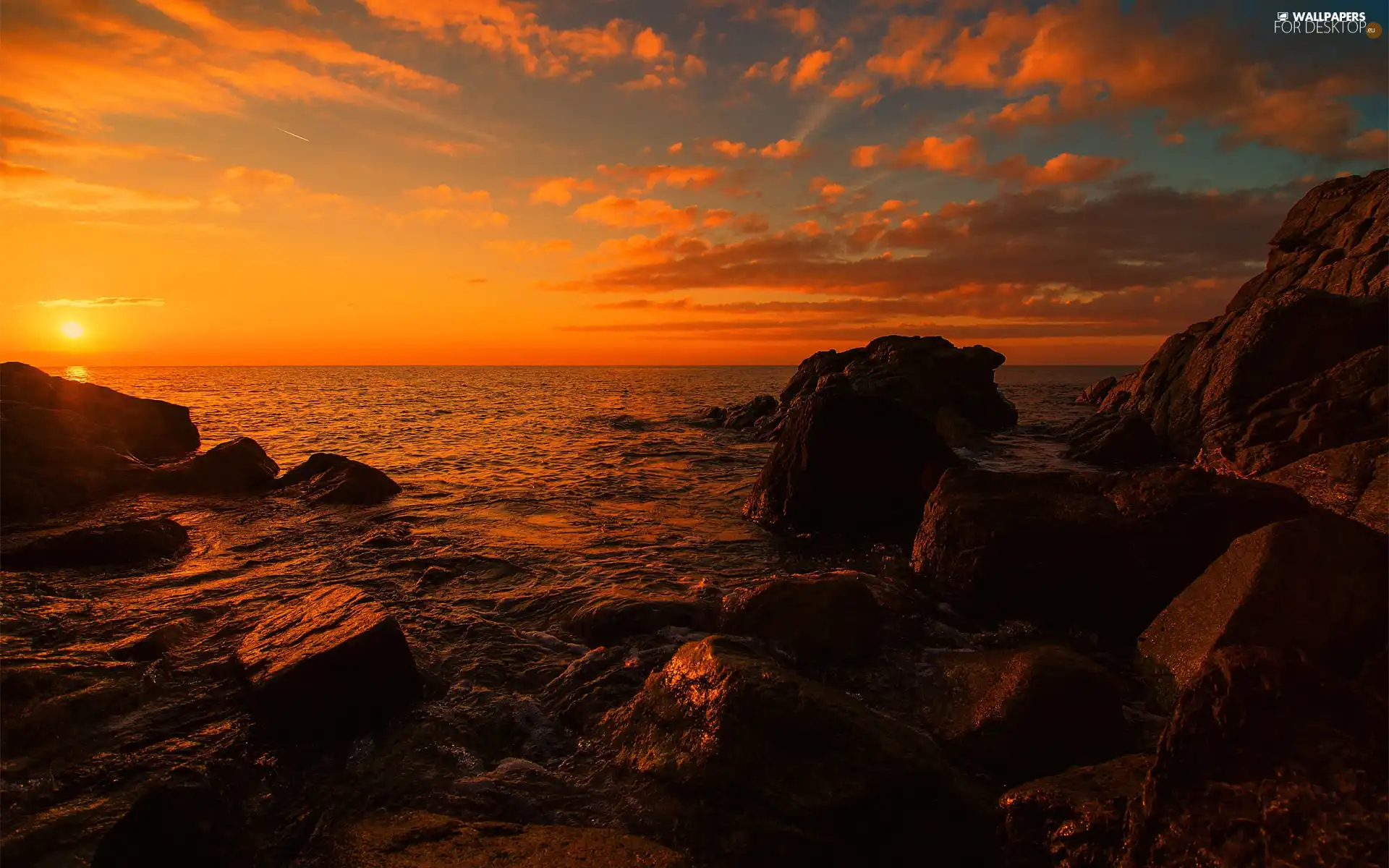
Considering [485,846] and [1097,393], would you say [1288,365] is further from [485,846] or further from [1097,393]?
[1097,393]

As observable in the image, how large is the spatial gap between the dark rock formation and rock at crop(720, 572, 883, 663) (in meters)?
9.00

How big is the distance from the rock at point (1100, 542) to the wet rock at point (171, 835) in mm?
8245

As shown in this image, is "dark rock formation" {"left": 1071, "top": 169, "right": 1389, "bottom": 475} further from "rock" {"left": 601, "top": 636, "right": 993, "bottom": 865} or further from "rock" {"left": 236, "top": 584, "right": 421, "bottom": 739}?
"rock" {"left": 236, "top": 584, "right": 421, "bottom": 739}

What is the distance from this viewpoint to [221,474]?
55.6 feet

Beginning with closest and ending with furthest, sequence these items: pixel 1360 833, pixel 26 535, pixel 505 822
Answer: pixel 1360 833
pixel 505 822
pixel 26 535

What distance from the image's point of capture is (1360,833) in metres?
2.95

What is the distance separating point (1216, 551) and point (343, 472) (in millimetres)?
18081

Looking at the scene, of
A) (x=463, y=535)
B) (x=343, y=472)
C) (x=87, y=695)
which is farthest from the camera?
(x=343, y=472)

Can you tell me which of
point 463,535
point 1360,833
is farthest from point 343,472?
point 1360,833

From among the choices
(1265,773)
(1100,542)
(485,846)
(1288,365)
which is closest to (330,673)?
(485,846)

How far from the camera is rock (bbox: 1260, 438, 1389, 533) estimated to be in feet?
23.2

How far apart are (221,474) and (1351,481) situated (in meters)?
23.0

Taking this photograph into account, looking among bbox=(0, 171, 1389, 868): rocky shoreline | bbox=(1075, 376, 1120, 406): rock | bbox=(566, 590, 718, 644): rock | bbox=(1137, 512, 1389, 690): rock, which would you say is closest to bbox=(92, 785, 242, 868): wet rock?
bbox=(0, 171, 1389, 868): rocky shoreline

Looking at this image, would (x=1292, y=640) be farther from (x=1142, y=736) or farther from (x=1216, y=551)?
(x=1216, y=551)
